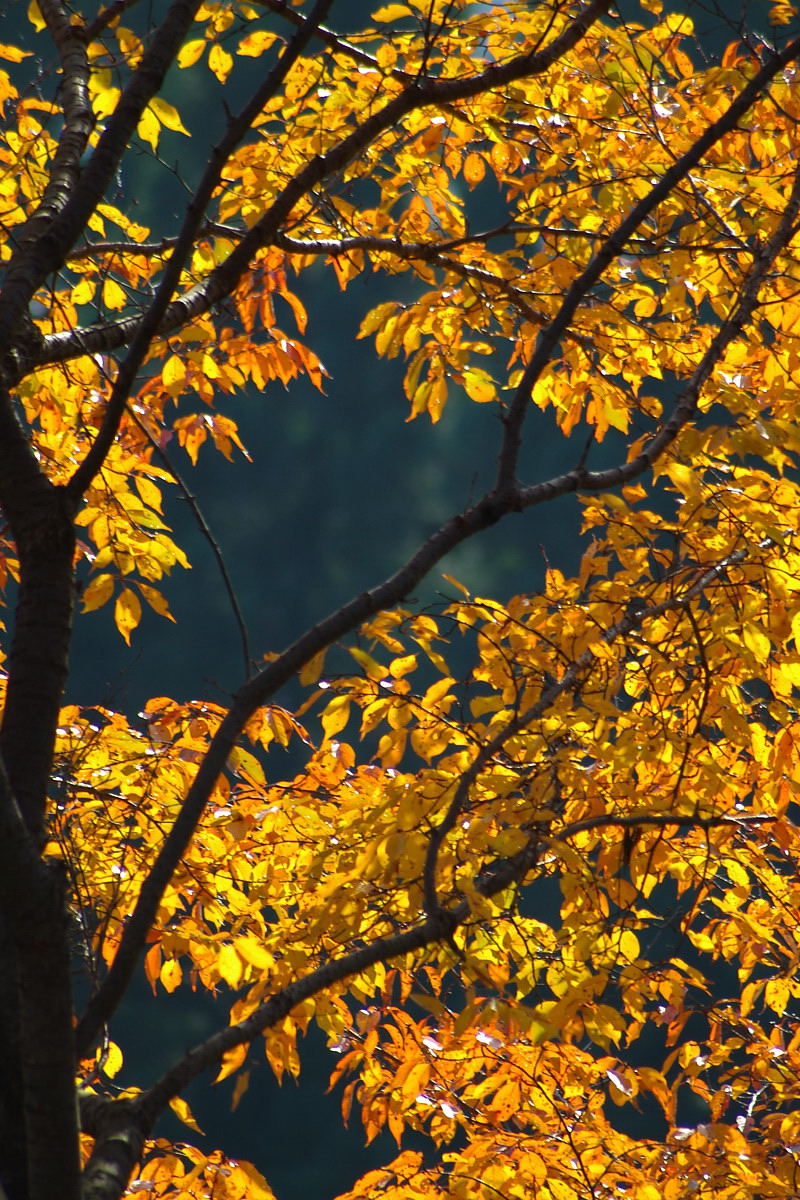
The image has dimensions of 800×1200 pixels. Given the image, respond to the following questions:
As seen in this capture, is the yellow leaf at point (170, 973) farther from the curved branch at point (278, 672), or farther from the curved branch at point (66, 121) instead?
the curved branch at point (66, 121)

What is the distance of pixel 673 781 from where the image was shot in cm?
213

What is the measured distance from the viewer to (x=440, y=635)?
1.84 meters

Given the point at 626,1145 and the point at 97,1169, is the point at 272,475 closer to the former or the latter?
the point at 626,1145

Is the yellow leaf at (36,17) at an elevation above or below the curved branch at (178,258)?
above

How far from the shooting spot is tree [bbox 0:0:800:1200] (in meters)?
1.46

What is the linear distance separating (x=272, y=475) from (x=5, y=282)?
4872 mm

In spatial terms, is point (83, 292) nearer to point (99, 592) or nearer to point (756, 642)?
point (99, 592)

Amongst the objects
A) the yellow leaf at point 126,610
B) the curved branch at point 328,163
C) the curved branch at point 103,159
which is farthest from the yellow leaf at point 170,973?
the curved branch at point 103,159

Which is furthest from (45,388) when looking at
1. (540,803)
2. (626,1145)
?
(626,1145)

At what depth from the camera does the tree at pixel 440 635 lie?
4.80 feet

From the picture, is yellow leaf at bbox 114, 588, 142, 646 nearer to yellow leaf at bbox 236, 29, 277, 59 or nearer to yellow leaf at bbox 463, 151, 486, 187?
yellow leaf at bbox 236, 29, 277, 59

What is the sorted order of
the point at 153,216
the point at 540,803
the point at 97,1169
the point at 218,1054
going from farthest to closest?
1. the point at 153,216
2. the point at 540,803
3. the point at 218,1054
4. the point at 97,1169

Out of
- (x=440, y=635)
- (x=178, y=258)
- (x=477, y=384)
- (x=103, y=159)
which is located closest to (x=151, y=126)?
(x=103, y=159)

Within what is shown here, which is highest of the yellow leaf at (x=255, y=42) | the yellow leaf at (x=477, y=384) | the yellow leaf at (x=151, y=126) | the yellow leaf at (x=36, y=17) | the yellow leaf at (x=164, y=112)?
the yellow leaf at (x=36, y=17)
